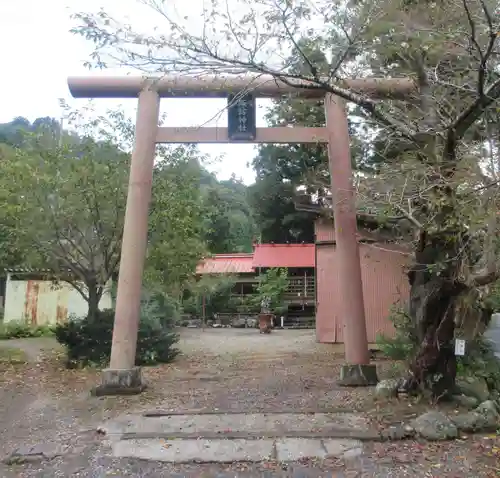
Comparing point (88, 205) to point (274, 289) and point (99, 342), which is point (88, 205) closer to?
point (99, 342)

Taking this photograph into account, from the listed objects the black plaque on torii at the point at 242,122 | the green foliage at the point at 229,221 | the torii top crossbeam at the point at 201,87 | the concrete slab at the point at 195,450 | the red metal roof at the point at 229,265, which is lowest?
the concrete slab at the point at 195,450

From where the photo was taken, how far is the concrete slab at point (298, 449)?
5082 millimetres

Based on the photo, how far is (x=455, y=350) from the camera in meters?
6.49

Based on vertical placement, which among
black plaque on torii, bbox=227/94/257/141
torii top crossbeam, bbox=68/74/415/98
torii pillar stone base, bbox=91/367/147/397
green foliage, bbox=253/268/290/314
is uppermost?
torii top crossbeam, bbox=68/74/415/98

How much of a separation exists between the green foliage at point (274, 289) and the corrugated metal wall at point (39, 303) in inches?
308

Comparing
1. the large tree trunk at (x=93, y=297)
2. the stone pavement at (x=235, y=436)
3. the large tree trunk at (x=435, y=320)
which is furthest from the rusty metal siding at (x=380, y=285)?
the stone pavement at (x=235, y=436)

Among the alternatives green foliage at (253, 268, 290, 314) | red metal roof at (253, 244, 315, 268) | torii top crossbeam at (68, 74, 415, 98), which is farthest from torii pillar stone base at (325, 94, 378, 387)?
red metal roof at (253, 244, 315, 268)

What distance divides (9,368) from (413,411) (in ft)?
25.0

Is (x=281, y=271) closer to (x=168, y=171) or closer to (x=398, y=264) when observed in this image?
(x=398, y=264)

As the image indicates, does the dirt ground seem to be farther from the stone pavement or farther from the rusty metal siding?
A: the rusty metal siding

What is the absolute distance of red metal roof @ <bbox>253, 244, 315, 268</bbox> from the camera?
23.5 meters

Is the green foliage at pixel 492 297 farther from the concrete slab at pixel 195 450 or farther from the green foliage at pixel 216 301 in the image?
the green foliage at pixel 216 301

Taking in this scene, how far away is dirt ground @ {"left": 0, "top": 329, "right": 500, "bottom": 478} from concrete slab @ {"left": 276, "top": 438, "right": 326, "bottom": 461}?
0.15m

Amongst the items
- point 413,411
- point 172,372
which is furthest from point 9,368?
point 413,411
